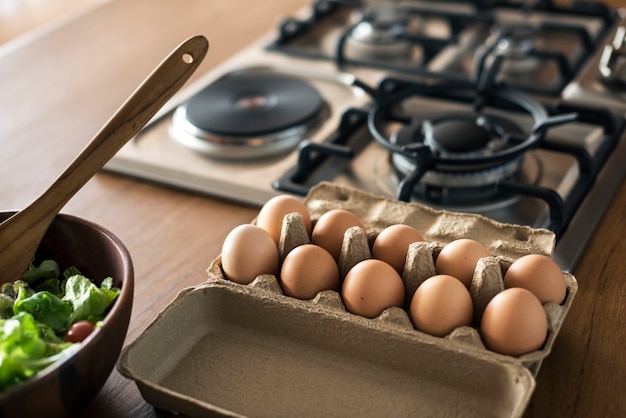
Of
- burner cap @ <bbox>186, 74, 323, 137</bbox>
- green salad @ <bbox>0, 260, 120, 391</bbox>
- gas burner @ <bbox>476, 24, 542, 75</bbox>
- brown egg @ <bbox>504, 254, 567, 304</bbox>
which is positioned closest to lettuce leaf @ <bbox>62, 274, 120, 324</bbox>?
green salad @ <bbox>0, 260, 120, 391</bbox>

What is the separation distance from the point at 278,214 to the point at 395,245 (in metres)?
0.12

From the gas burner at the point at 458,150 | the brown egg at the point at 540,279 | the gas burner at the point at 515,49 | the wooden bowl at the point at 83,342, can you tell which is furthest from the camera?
the gas burner at the point at 515,49

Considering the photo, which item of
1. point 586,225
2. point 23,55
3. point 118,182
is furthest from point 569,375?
point 23,55

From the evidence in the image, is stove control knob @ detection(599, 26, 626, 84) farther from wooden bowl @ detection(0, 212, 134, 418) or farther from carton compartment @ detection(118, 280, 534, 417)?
wooden bowl @ detection(0, 212, 134, 418)

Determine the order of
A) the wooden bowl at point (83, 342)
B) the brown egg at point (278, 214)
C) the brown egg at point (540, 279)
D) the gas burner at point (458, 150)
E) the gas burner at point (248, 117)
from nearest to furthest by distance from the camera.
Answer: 1. the wooden bowl at point (83, 342)
2. the brown egg at point (540, 279)
3. the brown egg at point (278, 214)
4. the gas burner at point (458, 150)
5. the gas burner at point (248, 117)

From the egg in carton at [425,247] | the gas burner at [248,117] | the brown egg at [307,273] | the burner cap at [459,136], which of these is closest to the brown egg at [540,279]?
the egg in carton at [425,247]

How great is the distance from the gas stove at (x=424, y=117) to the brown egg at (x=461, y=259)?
0.17 m

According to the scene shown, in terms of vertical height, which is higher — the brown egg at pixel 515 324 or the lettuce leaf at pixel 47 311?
the lettuce leaf at pixel 47 311

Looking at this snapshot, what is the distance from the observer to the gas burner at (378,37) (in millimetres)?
1383

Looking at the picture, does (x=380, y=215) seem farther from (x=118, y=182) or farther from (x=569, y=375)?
(x=118, y=182)

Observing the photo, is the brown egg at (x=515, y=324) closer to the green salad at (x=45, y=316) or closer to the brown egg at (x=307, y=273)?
the brown egg at (x=307, y=273)

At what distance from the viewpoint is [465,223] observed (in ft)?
2.73

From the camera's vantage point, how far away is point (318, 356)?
0.71 metres

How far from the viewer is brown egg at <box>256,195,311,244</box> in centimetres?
79
